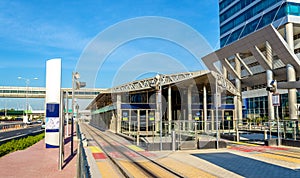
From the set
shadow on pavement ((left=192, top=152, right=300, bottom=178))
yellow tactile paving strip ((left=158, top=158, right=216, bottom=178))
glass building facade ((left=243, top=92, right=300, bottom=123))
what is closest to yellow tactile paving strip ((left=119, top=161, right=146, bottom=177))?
yellow tactile paving strip ((left=158, top=158, right=216, bottom=178))

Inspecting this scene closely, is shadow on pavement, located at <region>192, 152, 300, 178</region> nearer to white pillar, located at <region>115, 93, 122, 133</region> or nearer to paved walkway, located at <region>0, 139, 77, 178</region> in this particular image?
paved walkway, located at <region>0, 139, 77, 178</region>

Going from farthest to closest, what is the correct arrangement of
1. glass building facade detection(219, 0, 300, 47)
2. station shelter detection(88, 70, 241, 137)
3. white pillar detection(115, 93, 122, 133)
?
glass building facade detection(219, 0, 300, 47)
white pillar detection(115, 93, 122, 133)
station shelter detection(88, 70, 241, 137)

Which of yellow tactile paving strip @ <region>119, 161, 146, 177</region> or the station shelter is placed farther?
the station shelter

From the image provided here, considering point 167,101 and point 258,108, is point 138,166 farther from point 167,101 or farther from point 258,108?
point 258,108

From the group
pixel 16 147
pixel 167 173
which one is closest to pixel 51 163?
pixel 167 173

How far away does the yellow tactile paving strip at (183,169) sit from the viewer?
10.2 meters

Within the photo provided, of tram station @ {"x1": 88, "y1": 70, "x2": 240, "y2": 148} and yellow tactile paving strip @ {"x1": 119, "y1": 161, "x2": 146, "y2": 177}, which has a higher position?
tram station @ {"x1": 88, "y1": 70, "x2": 240, "y2": 148}

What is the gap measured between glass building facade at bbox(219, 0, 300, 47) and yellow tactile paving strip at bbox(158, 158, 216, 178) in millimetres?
35629

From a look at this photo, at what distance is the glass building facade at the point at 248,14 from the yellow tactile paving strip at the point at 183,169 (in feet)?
117

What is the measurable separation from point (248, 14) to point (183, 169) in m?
47.1

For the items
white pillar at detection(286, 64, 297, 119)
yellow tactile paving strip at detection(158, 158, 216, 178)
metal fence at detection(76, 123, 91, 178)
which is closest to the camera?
metal fence at detection(76, 123, 91, 178)

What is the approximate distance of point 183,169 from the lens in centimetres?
1123

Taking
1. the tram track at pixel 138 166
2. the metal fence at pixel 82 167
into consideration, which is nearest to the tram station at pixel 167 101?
the tram track at pixel 138 166

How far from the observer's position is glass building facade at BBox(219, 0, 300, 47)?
4233 centimetres
